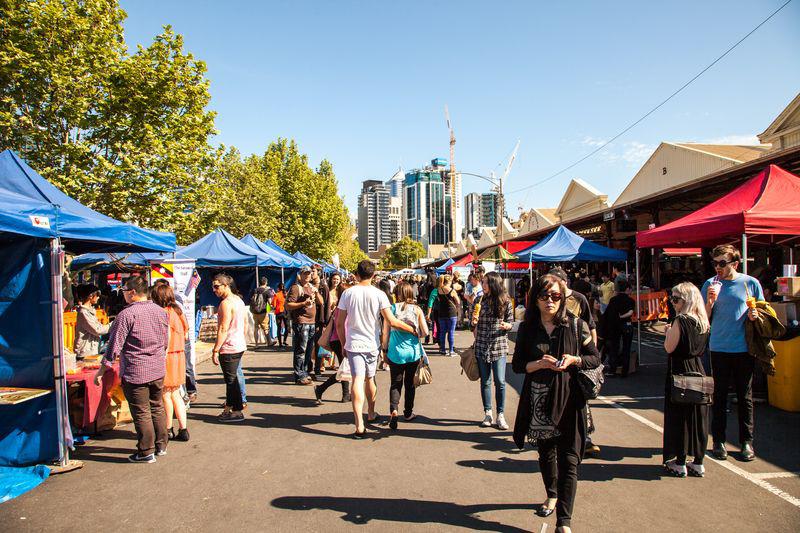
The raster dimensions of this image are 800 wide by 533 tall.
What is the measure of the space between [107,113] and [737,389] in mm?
15440

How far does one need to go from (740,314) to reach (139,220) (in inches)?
586

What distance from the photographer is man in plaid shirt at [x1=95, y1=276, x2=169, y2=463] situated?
181 inches

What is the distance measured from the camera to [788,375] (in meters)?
6.14

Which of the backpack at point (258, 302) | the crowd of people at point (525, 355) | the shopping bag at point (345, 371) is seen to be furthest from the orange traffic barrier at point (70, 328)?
the backpack at point (258, 302)

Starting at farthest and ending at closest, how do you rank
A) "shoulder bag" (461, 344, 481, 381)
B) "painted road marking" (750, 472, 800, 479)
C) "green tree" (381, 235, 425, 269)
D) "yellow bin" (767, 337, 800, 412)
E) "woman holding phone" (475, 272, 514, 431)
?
"green tree" (381, 235, 425, 269) → "yellow bin" (767, 337, 800, 412) → "shoulder bag" (461, 344, 481, 381) → "woman holding phone" (475, 272, 514, 431) → "painted road marking" (750, 472, 800, 479)

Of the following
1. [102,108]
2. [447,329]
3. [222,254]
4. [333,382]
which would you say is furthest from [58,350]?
[102,108]

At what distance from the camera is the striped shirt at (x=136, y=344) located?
4.56 metres

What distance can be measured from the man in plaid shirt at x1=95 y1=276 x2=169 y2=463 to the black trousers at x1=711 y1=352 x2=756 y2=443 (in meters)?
5.58

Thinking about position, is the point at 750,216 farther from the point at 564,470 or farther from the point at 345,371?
the point at 345,371

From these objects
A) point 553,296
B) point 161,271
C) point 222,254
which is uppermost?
point 222,254

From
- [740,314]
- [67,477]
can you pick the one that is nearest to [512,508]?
[740,314]

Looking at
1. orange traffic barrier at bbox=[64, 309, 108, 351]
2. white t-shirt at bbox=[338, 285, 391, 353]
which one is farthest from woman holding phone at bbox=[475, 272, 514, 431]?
orange traffic barrier at bbox=[64, 309, 108, 351]

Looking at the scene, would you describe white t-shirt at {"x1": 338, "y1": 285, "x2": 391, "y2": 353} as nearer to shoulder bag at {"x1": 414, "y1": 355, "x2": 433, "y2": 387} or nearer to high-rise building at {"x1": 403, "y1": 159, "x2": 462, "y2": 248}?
shoulder bag at {"x1": 414, "y1": 355, "x2": 433, "y2": 387}

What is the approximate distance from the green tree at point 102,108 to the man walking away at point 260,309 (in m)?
4.18
